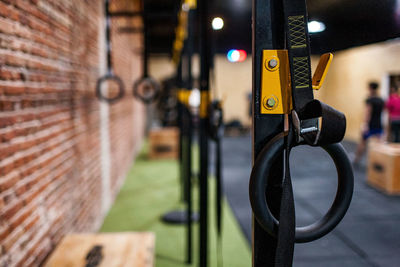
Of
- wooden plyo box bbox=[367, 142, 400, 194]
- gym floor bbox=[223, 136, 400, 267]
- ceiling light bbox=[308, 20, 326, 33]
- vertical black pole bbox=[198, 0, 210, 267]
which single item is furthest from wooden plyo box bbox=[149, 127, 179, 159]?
ceiling light bbox=[308, 20, 326, 33]

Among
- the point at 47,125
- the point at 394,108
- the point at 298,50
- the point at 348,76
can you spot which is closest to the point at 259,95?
the point at 298,50

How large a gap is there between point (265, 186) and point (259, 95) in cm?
21

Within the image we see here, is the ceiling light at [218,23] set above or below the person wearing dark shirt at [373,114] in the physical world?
above

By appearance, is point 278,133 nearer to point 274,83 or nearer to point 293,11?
point 274,83

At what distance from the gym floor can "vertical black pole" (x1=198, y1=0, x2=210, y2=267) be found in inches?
23.1

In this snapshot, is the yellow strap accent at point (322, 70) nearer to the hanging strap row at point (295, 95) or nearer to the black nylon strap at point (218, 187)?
the hanging strap row at point (295, 95)

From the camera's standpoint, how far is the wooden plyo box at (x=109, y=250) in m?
1.89

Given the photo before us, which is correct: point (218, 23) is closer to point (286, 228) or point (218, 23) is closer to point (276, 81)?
point (276, 81)

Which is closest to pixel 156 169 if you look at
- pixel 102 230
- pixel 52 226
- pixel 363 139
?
pixel 102 230

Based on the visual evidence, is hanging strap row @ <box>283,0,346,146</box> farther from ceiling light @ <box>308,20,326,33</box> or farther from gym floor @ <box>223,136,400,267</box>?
gym floor @ <box>223,136,400,267</box>

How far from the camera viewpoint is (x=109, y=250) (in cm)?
204

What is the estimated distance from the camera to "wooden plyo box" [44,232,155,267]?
1.89 m

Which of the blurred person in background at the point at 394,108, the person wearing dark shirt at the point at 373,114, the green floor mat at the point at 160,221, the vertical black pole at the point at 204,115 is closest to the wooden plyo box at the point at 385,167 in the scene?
the person wearing dark shirt at the point at 373,114

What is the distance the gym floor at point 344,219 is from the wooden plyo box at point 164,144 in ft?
4.74
